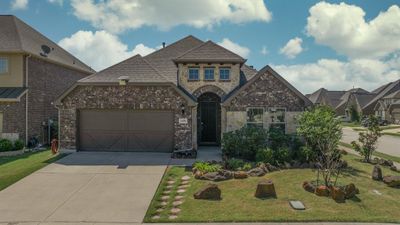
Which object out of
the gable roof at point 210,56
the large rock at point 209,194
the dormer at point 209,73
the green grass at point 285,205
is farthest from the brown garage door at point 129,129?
the large rock at point 209,194

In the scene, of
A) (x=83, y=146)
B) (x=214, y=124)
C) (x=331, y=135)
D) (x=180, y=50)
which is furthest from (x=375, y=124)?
(x=83, y=146)

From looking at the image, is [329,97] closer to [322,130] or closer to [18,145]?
[322,130]

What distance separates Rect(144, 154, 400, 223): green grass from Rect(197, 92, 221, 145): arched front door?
8.45 meters

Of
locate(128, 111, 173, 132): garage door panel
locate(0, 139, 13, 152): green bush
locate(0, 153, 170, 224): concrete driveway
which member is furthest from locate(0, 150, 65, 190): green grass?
locate(128, 111, 173, 132): garage door panel

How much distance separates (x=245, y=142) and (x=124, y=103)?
6740 millimetres

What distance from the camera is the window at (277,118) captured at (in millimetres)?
17781

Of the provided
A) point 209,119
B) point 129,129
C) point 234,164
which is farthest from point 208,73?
point 234,164

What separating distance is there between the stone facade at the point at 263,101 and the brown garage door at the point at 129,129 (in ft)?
10.7

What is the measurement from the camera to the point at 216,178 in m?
12.5

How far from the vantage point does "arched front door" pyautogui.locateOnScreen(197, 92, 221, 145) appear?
68.1ft

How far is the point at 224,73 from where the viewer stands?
64.7 ft

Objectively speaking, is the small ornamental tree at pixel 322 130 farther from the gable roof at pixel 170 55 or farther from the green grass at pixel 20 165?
the green grass at pixel 20 165

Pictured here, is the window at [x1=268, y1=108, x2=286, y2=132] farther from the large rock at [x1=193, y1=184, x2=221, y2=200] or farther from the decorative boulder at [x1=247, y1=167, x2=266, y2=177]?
the large rock at [x1=193, y1=184, x2=221, y2=200]

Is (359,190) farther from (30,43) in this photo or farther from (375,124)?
(30,43)
